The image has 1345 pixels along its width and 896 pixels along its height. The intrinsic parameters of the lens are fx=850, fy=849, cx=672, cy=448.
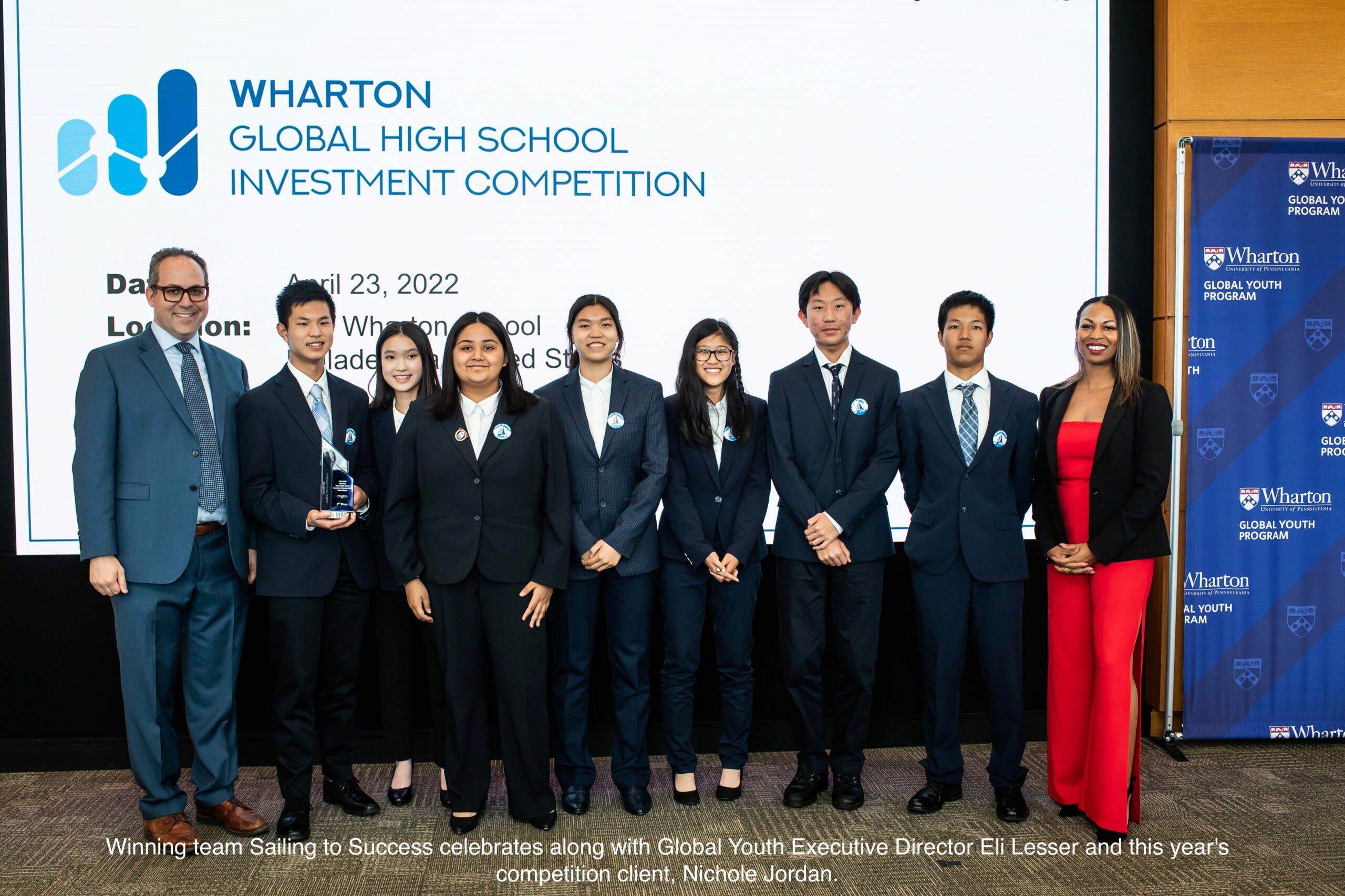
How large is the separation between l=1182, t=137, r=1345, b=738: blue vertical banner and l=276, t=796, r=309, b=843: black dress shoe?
3.58 m

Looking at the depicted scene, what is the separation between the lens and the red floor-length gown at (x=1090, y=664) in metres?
2.80

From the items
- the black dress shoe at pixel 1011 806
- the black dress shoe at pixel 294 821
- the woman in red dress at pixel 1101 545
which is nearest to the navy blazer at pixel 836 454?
the woman in red dress at pixel 1101 545

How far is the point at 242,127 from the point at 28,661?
7.93ft

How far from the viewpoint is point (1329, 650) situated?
374 centimetres

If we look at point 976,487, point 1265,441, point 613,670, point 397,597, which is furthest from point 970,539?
point 397,597

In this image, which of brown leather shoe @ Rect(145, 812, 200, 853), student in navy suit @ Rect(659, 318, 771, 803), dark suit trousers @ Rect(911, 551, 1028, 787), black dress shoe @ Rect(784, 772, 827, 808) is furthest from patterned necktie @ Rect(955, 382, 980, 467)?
brown leather shoe @ Rect(145, 812, 200, 853)

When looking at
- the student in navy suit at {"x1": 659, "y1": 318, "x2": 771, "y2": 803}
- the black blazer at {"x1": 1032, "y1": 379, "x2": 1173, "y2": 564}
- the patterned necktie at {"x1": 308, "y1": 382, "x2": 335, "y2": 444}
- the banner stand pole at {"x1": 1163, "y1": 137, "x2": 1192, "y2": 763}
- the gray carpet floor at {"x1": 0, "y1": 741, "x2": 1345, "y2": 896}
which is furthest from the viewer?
the banner stand pole at {"x1": 1163, "y1": 137, "x2": 1192, "y2": 763}

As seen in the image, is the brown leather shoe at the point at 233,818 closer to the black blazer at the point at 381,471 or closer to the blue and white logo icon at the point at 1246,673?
the black blazer at the point at 381,471

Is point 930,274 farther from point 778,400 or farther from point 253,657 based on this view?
point 253,657

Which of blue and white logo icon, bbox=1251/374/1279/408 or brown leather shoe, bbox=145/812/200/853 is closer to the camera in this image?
brown leather shoe, bbox=145/812/200/853

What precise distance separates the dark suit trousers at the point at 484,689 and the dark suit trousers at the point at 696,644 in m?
0.47

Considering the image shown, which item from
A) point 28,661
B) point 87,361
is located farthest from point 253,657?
point 87,361

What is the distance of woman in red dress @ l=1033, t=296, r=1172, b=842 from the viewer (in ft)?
9.16

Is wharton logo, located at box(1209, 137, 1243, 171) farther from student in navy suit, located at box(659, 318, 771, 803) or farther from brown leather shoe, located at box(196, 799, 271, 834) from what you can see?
brown leather shoe, located at box(196, 799, 271, 834)
